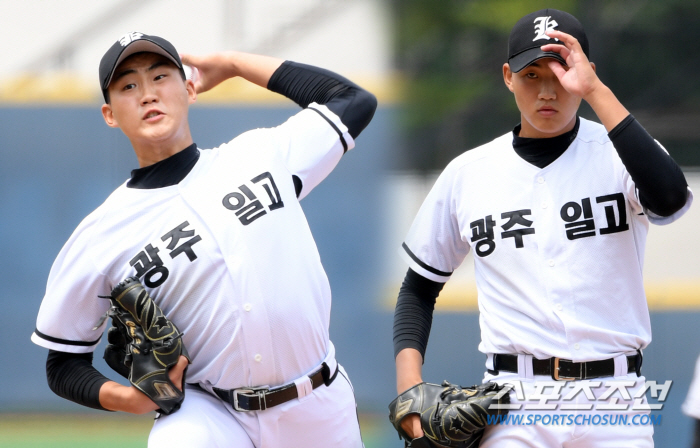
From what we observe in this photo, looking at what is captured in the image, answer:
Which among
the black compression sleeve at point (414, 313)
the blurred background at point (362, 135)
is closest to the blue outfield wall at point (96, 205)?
the blurred background at point (362, 135)

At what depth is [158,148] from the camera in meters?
2.12

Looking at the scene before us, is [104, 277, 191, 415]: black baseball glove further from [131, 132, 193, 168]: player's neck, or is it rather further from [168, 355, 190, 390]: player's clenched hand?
[131, 132, 193, 168]: player's neck

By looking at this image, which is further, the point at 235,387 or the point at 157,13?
the point at 157,13

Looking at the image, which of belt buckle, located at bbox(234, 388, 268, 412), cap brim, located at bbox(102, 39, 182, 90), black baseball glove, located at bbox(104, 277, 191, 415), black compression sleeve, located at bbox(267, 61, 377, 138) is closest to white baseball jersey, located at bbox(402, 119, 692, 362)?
black compression sleeve, located at bbox(267, 61, 377, 138)

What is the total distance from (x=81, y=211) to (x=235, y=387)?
277cm

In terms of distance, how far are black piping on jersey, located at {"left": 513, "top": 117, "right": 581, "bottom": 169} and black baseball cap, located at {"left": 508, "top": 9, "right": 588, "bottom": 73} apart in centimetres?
20

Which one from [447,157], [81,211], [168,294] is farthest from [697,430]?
[81,211]

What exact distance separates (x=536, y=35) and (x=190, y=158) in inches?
37.8

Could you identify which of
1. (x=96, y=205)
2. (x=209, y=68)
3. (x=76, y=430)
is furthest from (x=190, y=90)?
(x=76, y=430)

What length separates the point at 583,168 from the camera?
6.49 ft

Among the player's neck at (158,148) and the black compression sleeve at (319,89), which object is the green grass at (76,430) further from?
the player's neck at (158,148)

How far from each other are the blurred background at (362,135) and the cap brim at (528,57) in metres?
2.40

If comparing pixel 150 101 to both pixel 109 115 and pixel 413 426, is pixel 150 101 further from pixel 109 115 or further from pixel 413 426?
pixel 413 426

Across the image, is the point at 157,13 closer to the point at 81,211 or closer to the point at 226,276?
the point at 81,211
